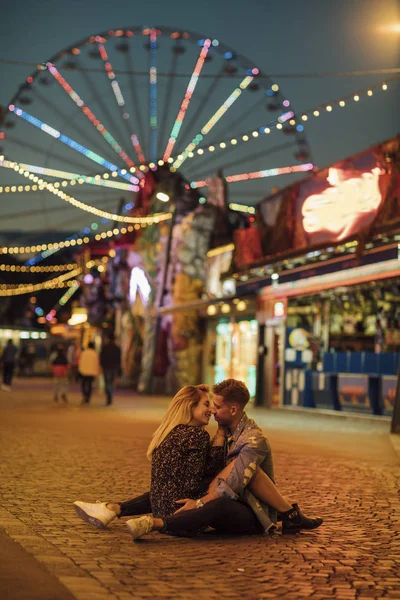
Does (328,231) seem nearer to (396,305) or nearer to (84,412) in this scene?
(396,305)

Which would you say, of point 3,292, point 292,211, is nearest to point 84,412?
point 292,211

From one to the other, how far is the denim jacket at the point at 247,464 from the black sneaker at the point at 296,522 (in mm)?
102

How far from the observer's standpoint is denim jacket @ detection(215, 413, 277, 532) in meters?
6.87

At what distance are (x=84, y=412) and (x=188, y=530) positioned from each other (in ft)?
51.4

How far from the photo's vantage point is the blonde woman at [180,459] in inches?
278

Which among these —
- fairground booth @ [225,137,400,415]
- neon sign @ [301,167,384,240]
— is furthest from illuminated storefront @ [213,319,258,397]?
neon sign @ [301,167,384,240]

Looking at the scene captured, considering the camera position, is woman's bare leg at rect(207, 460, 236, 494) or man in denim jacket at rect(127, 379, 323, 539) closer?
man in denim jacket at rect(127, 379, 323, 539)

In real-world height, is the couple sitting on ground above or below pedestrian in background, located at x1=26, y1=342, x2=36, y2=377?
below

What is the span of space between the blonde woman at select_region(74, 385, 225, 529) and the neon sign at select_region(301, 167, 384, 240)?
45.5 feet

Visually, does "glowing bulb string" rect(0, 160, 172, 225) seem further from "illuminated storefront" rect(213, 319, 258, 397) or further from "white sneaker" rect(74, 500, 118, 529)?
"white sneaker" rect(74, 500, 118, 529)

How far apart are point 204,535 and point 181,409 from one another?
0.93m

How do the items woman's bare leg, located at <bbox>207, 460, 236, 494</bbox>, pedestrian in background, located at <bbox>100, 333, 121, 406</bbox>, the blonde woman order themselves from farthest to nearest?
pedestrian in background, located at <bbox>100, 333, 121, 406</bbox> < the blonde woman < woman's bare leg, located at <bbox>207, 460, 236, 494</bbox>

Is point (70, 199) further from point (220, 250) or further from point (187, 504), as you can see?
point (187, 504)

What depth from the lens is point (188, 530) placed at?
6.89 metres
